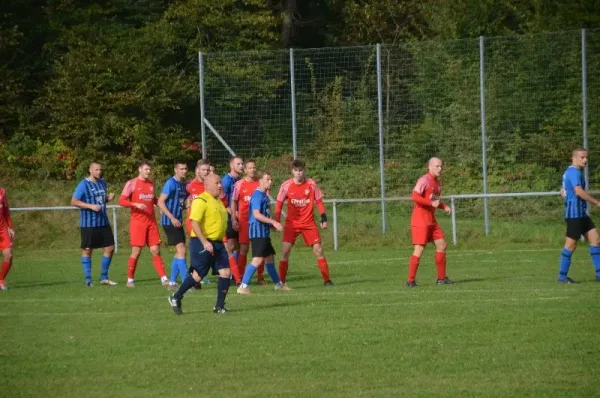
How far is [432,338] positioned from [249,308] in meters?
3.78

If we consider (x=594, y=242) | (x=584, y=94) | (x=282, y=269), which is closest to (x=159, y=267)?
(x=282, y=269)

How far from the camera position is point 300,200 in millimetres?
18453

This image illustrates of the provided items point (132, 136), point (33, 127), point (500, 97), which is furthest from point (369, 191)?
point (33, 127)

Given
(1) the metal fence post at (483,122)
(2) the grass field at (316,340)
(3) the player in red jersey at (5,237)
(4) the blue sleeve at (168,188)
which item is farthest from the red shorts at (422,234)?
(1) the metal fence post at (483,122)

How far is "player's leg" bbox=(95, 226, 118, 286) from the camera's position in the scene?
20.1m

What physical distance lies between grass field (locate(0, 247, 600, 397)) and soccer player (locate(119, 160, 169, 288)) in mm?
569

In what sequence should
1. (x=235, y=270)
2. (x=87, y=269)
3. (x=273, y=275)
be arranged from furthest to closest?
(x=87, y=269), (x=235, y=270), (x=273, y=275)

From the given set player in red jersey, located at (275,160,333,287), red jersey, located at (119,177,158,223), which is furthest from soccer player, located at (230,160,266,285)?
red jersey, located at (119,177,158,223)

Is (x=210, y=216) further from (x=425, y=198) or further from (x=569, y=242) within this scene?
(x=569, y=242)

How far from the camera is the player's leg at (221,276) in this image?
14.6m

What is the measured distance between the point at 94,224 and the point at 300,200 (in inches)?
155

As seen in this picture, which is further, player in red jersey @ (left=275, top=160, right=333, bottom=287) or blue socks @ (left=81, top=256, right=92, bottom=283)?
blue socks @ (left=81, top=256, right=92, bottom=283)

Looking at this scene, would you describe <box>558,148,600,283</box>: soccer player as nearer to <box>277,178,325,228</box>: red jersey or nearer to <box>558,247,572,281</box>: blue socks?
<box>558,247,572,281</box>: blue socks

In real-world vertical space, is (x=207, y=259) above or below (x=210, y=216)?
below
